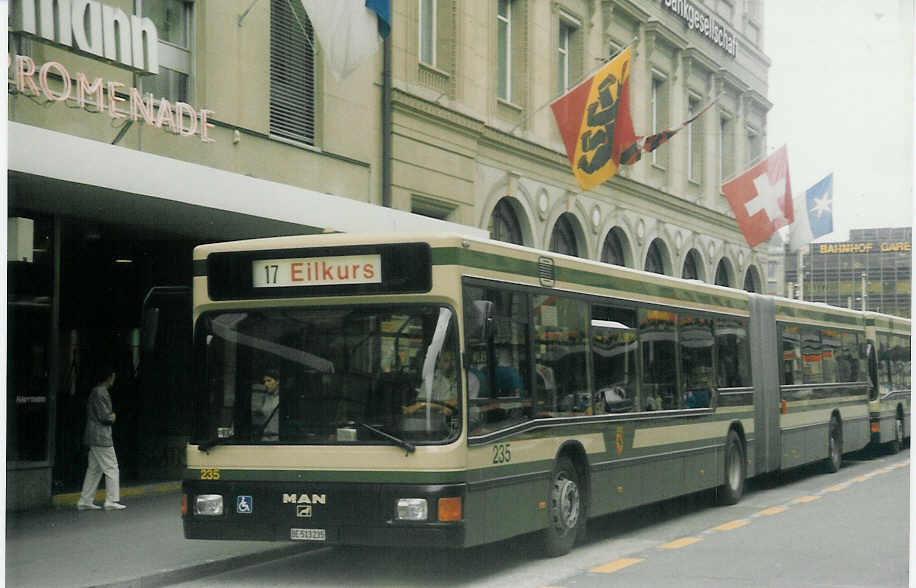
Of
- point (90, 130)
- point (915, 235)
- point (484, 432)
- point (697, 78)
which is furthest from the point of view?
point (697, 78)

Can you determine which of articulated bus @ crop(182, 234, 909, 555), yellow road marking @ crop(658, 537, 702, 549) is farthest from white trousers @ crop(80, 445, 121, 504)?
yellow road marking @ crop(658, 537, 702, 549)

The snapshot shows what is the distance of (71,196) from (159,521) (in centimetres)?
345

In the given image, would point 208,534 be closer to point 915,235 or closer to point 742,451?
point 915,235

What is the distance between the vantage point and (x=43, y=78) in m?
14.1

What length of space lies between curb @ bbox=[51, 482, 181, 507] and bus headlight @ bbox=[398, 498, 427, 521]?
277 inches

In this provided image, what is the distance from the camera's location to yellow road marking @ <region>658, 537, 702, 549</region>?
12.7 metres

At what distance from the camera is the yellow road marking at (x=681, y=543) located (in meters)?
12.7

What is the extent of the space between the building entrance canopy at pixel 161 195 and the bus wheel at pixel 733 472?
17.3ft

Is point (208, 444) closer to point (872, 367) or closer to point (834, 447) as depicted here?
point (834, 447)

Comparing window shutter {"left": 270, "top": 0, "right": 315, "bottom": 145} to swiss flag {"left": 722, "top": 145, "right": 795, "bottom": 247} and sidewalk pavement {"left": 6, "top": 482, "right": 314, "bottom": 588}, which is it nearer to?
sidewalk pavement {"left": 6, "top": 482, "right": 314, "bottom": 588}

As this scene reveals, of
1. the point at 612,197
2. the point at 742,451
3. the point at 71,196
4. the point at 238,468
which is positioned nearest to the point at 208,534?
the point at 238,468

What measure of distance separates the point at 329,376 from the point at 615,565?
2.93 m

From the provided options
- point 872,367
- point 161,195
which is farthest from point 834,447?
point 161,195

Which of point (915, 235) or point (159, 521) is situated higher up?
point (915, 235)
